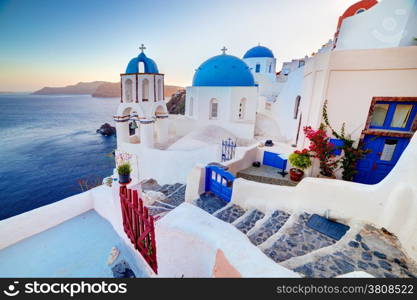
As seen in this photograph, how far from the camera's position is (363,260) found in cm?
346

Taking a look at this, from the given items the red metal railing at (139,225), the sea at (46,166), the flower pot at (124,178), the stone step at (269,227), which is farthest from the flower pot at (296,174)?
the sea at (46,166)

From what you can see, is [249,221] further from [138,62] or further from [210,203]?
[138,62]

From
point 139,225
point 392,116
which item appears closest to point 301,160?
point 392,116

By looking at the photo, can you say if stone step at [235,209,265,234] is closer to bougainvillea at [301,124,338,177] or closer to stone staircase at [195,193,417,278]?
stone staircase at [195,193,417,278]

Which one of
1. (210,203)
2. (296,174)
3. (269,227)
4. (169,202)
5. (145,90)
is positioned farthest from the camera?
(145,90)

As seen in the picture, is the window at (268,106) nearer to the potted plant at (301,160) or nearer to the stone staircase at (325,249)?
the potted plant at (301,160)

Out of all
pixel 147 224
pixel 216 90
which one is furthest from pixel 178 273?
pixel 216 90

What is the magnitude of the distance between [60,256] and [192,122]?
1386 cm

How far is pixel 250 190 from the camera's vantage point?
6289mm

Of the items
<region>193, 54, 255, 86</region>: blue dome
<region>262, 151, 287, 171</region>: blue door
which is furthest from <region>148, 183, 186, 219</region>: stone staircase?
<region>193, 54, 255, 86</region>: blue dome

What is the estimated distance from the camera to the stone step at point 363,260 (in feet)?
10.6

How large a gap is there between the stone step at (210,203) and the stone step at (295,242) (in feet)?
8.44

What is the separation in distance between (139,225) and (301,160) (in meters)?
5.67

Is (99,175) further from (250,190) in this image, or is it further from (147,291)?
(147,291)
